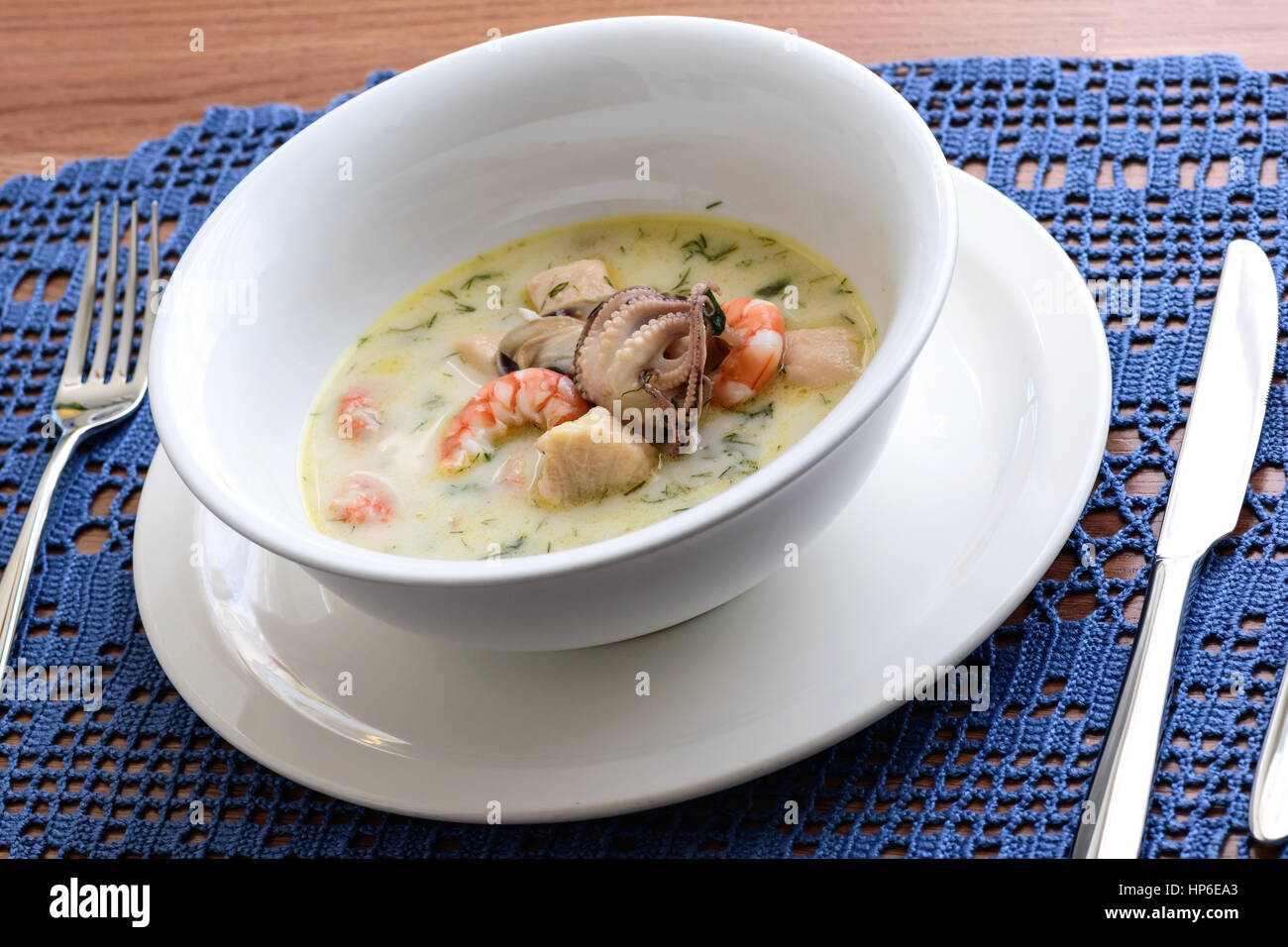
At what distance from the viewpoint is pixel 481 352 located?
1.99 metres

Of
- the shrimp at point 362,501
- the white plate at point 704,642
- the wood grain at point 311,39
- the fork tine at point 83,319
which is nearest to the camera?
the white plate at point 704,642

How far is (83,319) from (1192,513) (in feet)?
6.19

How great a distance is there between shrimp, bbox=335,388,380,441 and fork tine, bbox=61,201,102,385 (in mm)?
601

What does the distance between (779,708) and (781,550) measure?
19cm

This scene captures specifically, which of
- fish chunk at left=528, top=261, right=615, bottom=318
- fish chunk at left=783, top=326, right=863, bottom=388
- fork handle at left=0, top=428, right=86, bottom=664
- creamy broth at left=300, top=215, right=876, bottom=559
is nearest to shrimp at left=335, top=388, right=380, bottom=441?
creamy broth at left=300, top=215, right=876, bottom=559

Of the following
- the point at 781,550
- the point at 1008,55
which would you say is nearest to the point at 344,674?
the point at 781,550

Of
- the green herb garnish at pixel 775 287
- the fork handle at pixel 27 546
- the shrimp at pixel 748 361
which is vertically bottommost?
the fork handle at pixel 27 546

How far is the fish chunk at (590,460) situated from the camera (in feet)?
5.47

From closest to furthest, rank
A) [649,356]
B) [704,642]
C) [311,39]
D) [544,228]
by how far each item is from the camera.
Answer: [704,642] < [649,356] < [544,228] < [311,39]

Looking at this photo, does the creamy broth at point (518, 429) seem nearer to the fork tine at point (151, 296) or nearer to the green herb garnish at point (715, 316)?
the green herb garnish at point (715, 316)

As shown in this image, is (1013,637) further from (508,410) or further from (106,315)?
(106,315)

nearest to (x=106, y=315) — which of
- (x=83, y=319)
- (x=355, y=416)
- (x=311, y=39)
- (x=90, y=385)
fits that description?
(x=83, y=319)

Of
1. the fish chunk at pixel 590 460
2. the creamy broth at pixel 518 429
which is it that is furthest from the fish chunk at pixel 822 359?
the fish chunk at pixel 590 460

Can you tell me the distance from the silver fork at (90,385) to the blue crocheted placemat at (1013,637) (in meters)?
0.04
